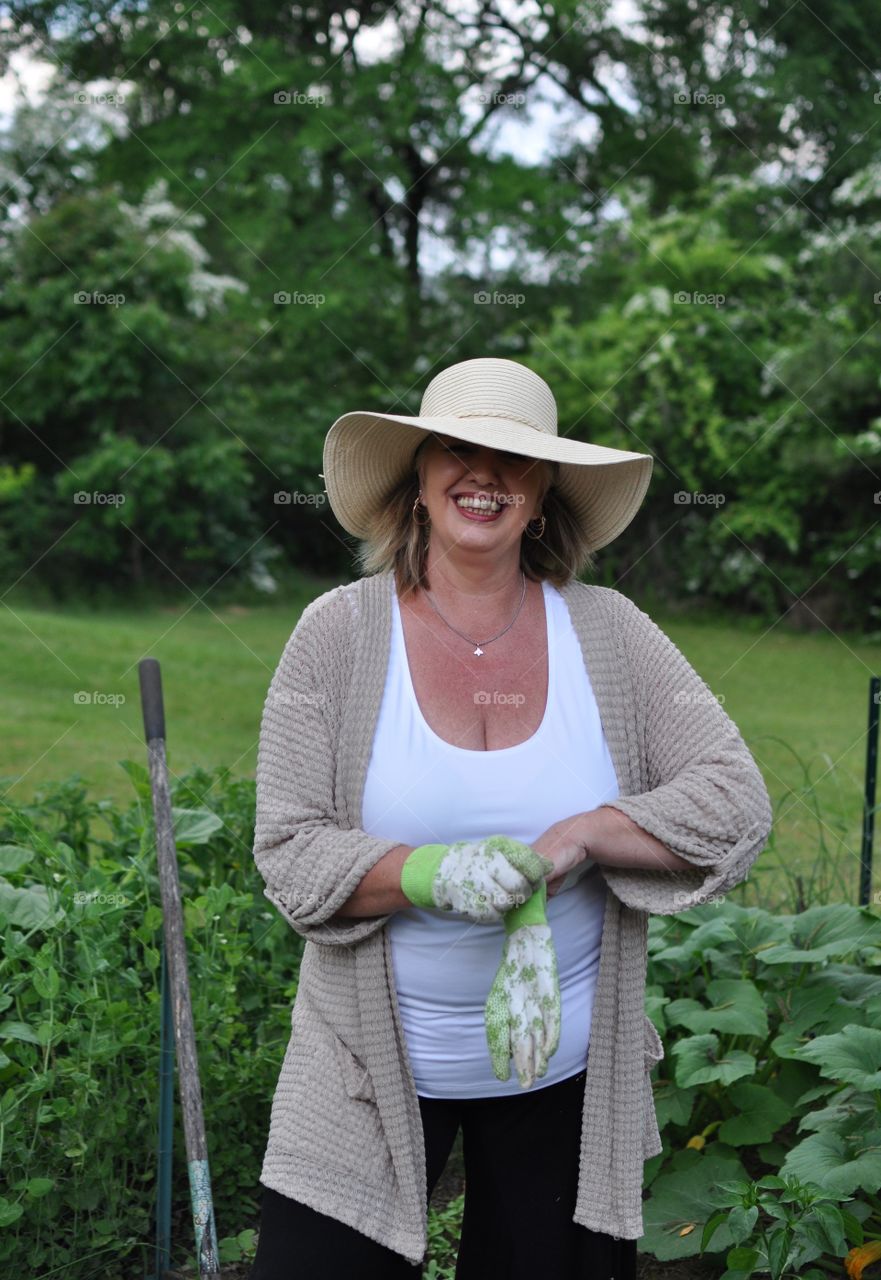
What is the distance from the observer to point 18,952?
2.14 meters

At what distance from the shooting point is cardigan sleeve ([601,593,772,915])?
1.61 m

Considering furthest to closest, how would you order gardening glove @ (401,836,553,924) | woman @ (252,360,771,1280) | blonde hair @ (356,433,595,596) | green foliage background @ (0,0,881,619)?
green foliage background @ (0,0,881,619), blonde hair @ (356,433,595,596), woman @ (252,360,771,1280), gardening glove @ (401,836,553,924)

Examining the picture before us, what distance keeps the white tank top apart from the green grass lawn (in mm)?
2622

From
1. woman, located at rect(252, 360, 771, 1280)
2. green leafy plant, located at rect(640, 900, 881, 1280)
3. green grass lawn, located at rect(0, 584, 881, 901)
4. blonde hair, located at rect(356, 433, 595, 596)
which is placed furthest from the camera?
green grass lawn, located at rect(0, 584, 881, 901)

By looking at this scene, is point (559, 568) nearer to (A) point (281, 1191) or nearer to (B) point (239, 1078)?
(A) point (281, 1191)

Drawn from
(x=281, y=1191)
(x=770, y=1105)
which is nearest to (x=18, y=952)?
(x=281, y=1191)

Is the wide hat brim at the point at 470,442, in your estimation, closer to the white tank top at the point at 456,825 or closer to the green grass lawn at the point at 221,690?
the white tank top at the point at 456,825

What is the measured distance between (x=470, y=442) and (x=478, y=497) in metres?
0.08

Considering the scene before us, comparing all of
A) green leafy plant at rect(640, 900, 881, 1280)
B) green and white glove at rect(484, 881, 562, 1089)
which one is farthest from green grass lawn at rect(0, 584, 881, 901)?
green and white glove at rect(484, 881, 562, 1089)

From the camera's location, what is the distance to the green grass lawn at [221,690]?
5.95 meters

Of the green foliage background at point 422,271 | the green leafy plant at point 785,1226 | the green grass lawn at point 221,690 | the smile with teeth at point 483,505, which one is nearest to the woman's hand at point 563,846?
the smile with teeth at point 483,505

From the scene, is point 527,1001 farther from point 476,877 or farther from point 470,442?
point 470,442

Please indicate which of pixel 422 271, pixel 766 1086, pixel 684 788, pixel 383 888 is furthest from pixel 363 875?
pixel 422 271

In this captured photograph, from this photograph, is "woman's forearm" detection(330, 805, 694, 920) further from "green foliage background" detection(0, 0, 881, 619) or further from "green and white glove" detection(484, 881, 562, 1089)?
"green foliage background" detection(0, 0, 881, 619)
